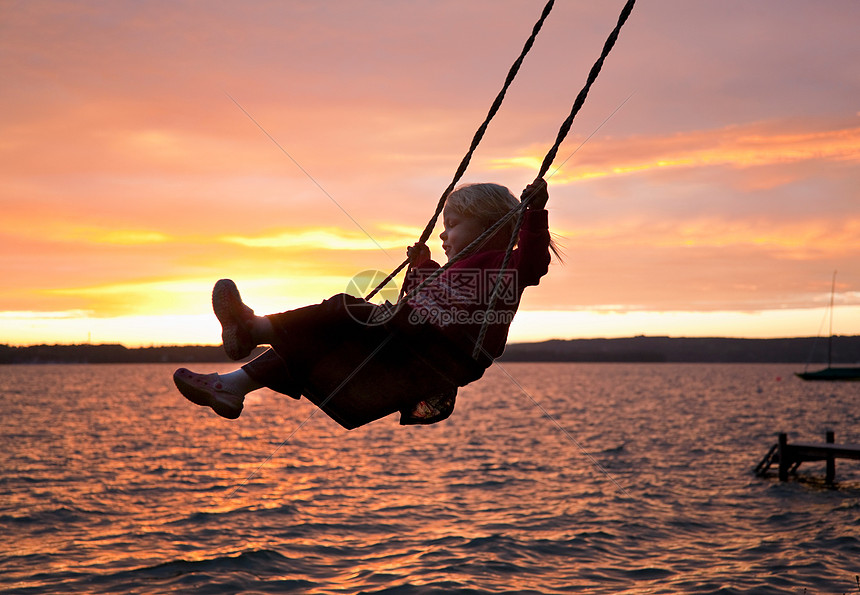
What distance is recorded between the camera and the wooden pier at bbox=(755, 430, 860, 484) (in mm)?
25419

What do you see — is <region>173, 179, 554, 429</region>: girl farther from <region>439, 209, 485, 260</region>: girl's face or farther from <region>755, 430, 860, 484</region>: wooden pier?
<region>755, 430, 860, 484</region>: wooden pier

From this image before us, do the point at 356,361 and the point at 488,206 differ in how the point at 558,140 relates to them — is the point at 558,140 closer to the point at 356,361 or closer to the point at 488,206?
the point at 488,206

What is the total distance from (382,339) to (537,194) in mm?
1182

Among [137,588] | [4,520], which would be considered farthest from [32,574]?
[4,520]

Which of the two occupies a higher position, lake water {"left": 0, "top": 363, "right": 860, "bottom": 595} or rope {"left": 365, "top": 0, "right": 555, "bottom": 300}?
rope {"left": 365, "top": 0, "right": 555, "bottom": 300}

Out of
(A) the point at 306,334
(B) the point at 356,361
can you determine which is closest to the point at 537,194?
(B) the point at 356,361

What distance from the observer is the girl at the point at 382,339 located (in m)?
3.75

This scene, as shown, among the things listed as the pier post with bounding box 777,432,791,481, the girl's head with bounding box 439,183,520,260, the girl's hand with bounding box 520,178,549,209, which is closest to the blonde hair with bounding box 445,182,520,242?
the girl's head with bounding box 439,183,520,260

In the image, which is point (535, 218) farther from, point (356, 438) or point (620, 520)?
point (356, 438)

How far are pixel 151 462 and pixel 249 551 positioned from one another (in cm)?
2467

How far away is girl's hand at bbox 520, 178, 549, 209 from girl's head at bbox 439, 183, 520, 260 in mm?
283

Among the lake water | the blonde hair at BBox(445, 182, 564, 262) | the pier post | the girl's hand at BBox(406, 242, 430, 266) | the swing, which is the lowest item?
the lake water

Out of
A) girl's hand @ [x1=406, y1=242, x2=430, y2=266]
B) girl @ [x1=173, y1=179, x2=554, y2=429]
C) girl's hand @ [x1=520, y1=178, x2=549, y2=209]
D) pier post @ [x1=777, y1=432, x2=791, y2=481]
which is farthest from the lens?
pier post @ [x1=777, y1=432, x2=791, y2=481]

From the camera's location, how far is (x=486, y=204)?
4430 mm
